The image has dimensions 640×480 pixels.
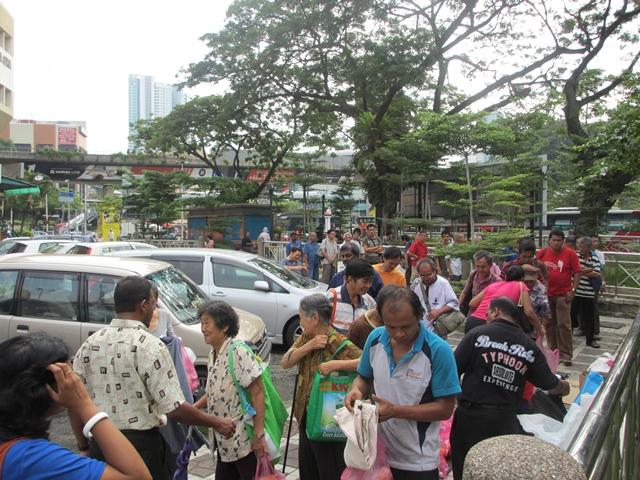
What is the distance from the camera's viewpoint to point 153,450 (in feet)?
8.64

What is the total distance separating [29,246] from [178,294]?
32.4 feet

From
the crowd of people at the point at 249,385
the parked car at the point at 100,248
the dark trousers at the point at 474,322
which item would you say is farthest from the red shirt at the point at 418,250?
the crowd of people at the point at 249,385

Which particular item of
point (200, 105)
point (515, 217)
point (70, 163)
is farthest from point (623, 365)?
point (70, 163)

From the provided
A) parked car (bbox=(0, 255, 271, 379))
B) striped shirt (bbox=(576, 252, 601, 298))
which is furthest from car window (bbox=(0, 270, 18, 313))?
striped shirt (bbox=(576, 252, 601, 298))

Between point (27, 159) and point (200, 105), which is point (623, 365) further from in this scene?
point (27, 159)

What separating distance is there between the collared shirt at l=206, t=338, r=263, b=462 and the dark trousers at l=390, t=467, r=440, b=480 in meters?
0.91

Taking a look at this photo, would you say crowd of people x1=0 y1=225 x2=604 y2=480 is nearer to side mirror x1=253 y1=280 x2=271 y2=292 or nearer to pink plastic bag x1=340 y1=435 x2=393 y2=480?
pink plastic bag x1=340 y1=435 x2=393 y2=480

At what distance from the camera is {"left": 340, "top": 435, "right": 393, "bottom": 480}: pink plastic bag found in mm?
2441

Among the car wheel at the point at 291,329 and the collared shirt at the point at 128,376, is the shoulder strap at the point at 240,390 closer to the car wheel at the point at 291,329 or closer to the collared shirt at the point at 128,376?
the collared shirt at the point at 128,376

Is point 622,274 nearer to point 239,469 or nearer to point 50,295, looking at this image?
point 239,469

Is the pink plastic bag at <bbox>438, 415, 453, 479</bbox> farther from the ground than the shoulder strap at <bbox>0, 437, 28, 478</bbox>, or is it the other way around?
the shoulder strap at <bbox>0, 437, 28, 478</bbox>

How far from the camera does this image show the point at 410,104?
828 inches

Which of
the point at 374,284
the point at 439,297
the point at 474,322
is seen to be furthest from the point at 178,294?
the point at 474,322

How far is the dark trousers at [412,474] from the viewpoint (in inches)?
98.3
